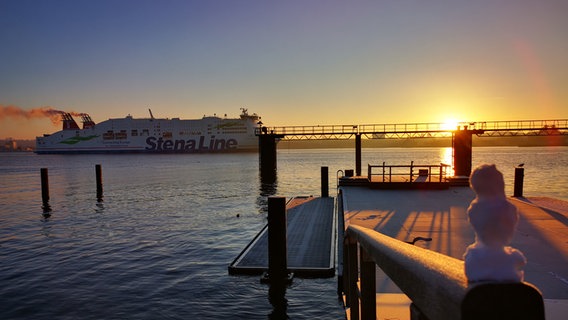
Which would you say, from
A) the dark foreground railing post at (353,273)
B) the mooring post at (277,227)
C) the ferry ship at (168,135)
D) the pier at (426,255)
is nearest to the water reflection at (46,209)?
the pier at (426,255)

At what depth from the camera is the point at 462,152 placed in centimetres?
4006

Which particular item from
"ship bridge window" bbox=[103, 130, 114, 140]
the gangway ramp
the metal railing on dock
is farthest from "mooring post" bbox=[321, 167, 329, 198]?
"ship bridge window" bbox=[103, 130, 114, 140]

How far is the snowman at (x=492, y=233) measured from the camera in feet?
4.24

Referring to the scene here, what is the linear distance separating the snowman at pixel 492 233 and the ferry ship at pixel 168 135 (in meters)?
157

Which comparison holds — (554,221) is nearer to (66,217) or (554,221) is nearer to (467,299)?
(467,299)

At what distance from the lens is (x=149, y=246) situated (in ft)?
61.6

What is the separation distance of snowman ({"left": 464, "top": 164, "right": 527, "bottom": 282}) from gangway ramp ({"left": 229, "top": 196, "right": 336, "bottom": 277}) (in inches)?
475

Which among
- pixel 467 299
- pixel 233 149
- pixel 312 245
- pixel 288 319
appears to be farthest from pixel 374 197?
pixel 233 149

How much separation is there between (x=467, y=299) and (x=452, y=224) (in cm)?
1359

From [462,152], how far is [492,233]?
139 feet

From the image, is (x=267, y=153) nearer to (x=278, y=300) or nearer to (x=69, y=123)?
(x=278, y=300)

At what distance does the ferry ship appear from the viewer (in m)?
160

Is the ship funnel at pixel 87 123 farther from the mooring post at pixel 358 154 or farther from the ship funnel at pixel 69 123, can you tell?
the mooring post at pixel 358 154

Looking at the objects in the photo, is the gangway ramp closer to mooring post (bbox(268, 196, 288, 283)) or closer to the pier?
mooring post (bbox(268, 196, 288, 283))
